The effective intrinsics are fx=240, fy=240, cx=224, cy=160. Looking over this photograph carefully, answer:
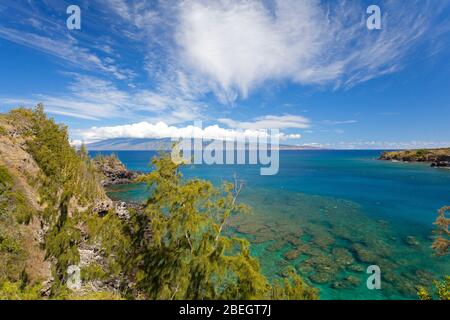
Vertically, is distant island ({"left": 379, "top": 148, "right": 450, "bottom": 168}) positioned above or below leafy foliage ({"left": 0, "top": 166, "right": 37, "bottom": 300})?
above

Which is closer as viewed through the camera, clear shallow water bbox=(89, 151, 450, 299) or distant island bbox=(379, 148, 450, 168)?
clear shallow water bbox=(89, 151, 450, 299)

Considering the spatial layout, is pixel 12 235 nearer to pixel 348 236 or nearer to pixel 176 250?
pixel 176 250

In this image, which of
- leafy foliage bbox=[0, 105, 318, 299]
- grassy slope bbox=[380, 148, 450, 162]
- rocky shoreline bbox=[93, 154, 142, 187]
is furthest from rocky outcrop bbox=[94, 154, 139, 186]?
grassy slope bbox=[380, 148, 450, 162]

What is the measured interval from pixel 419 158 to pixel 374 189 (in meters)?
113

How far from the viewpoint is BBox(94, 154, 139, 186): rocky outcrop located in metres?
87.9

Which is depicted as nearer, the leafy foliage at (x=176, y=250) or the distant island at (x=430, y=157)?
the leafy foliage at (x=176, y=250)

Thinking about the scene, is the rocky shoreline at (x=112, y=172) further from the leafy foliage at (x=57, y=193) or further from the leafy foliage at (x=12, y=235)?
the leafy foliage at (x=12, y=235)

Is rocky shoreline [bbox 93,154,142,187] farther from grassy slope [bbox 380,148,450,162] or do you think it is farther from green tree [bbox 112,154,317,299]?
grassy slope [bbox 380,148,450,162]

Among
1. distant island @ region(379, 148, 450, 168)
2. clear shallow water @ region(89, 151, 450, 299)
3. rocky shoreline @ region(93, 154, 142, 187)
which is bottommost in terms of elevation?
clear shallow water @ region(89, 151, 450, 299)

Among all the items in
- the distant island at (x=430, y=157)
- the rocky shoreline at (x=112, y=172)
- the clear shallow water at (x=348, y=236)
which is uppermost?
the distant island at (x=430, y=157)

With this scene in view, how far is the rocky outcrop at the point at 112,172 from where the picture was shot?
288ft

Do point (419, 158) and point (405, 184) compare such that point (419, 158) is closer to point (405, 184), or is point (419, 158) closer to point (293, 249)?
point (405, 184)

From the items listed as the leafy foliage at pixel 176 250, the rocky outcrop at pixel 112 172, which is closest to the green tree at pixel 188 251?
the leafy foliage at pixel 176 250
